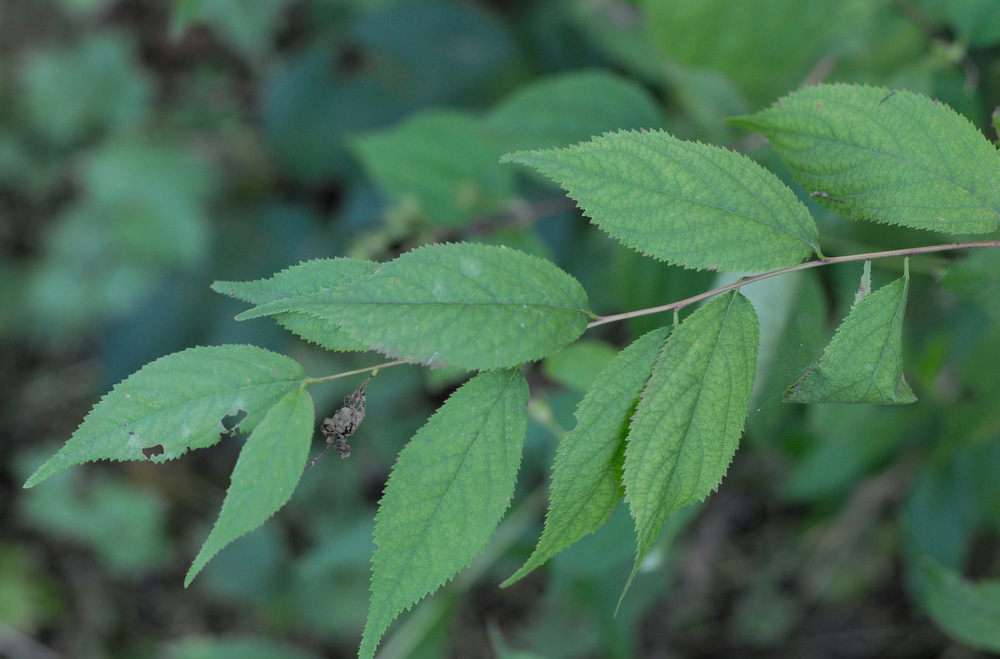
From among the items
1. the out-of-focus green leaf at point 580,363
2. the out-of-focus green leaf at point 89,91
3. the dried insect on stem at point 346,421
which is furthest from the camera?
the out-of-focus green leaf at point 89,91

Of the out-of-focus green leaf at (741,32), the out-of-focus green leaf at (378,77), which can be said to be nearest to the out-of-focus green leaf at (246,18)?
the out-of-focus green leaf at (378,77)

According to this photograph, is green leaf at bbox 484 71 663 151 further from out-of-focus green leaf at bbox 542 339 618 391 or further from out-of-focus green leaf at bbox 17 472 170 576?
out-of-focus green leaf at bbox 17 472 170 576

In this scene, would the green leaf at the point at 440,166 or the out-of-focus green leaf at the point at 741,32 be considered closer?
the out-of-focus green leaf at the point at 741,32

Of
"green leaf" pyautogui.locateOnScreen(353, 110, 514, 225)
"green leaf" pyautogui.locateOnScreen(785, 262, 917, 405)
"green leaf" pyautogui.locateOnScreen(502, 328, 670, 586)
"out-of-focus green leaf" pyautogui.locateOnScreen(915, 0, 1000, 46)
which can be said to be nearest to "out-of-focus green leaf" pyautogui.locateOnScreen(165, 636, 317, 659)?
"green leaf" pyautogui.locateOnScreen(353, 110, 514, 225)

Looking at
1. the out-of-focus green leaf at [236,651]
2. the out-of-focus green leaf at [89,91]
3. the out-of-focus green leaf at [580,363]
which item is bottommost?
the out-of-focus green leaf at [236,651]

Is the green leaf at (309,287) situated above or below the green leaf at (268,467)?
above

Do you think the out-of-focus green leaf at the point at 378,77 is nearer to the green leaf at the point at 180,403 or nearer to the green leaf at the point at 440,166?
the green leaf at the point at 440,166

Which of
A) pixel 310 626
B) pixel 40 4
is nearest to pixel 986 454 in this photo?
pixel 310 626

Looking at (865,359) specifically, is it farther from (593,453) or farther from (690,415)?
(593,453)
